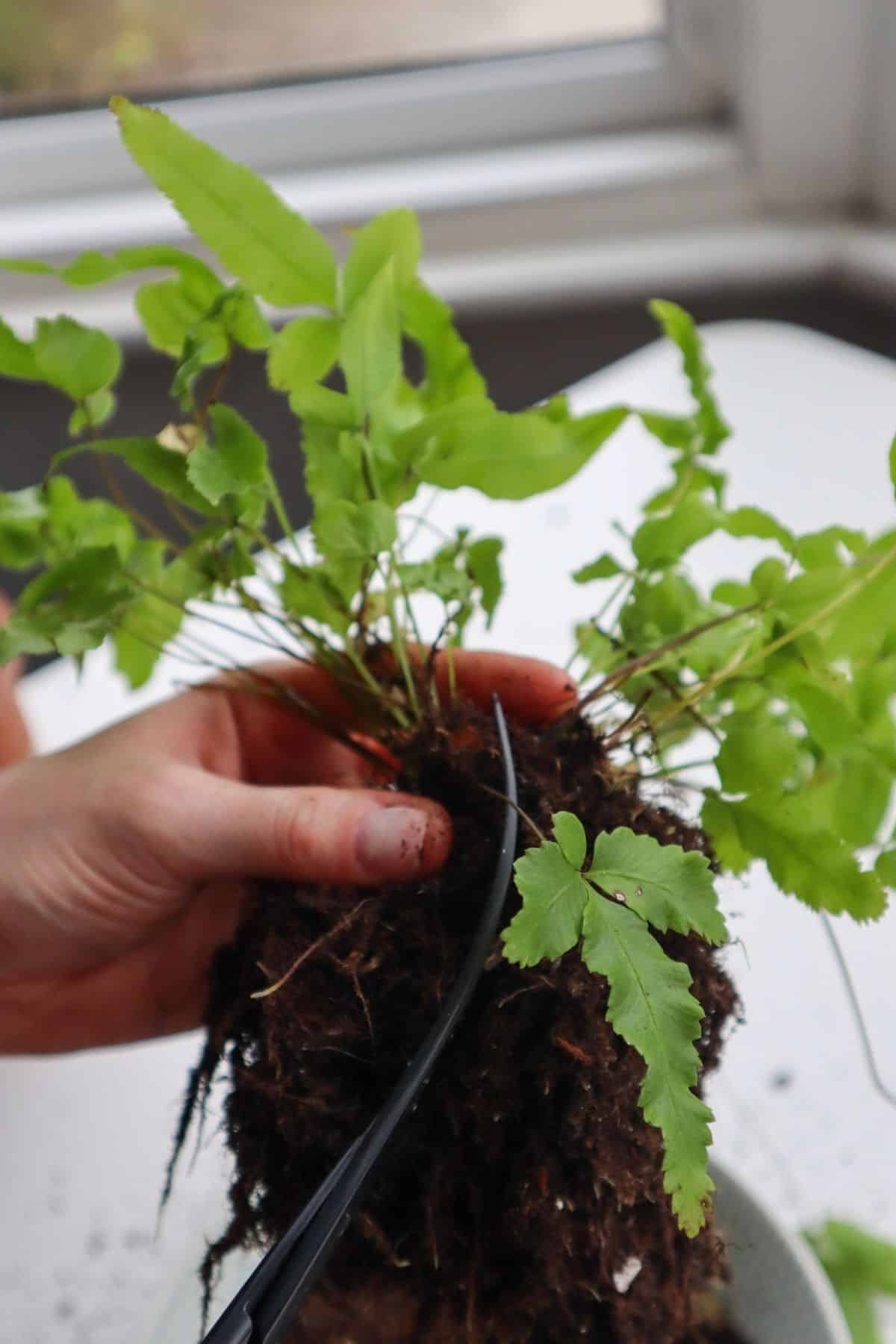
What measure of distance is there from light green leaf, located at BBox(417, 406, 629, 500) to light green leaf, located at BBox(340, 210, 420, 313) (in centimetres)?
7

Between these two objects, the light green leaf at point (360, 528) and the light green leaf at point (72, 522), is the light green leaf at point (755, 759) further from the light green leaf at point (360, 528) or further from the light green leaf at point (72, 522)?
the light green leaf at point (72, 522)

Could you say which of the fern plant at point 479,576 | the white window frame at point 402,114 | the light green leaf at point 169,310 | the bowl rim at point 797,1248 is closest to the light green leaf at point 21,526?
the fern plant at point 479,576

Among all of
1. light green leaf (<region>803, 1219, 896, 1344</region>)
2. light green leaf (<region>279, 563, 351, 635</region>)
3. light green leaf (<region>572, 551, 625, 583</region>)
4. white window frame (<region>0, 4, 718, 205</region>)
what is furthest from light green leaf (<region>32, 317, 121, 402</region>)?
white window frame (<region>0, 4, 718, 205</region>)

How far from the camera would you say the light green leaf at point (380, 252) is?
47 centimetres

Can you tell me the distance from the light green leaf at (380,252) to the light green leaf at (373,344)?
0.01 m

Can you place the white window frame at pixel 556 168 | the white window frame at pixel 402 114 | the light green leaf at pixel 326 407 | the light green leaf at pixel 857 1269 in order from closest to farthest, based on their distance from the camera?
the light green leaf at pixel 326 407, the light green leaf at pixel 857 1269, the white window frame at pixel 556 168, the white window frame at pixel 402 114

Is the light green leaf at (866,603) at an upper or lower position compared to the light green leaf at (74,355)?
upper

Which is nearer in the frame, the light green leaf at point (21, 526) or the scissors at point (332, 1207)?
the scissors at point (332, 1207)

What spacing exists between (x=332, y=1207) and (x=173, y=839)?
238mm

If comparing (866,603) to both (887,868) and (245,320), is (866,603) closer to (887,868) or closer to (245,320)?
(887,868)

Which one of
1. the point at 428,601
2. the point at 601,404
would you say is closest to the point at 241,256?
the point at 428,601

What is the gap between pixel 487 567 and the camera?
50 cm

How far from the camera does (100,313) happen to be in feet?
5.25

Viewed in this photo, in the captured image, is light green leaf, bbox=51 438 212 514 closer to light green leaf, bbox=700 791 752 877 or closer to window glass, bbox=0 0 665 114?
light green leaf, bbox=700 791 752 877
